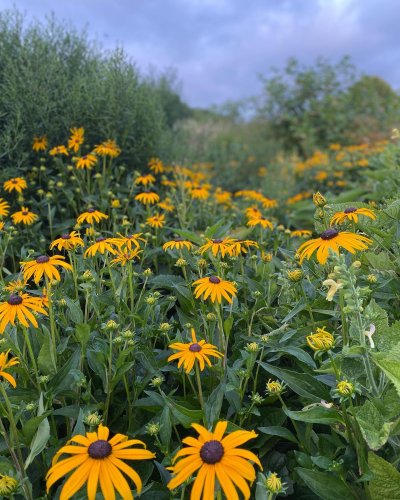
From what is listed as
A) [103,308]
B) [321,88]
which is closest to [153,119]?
[103,308]

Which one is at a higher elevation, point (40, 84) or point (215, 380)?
point (40, 84)

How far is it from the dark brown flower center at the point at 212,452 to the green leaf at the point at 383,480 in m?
0.35

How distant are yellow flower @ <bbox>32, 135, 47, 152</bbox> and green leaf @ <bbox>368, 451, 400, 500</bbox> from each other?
10.0ft

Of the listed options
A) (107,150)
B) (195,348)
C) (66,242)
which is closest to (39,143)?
(107,150)

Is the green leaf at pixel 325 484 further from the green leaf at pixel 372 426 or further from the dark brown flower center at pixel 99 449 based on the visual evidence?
the dark brown flower center at pixel 99 449

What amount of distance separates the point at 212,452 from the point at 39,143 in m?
3.11

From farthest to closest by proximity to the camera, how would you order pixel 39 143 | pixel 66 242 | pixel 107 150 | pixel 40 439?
pixel 39 143
pixel 107 150
pixel 66 242
pixel 40 439

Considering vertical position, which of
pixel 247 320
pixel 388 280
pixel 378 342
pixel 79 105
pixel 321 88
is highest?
pixel 321 88

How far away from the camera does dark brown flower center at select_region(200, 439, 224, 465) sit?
960mm

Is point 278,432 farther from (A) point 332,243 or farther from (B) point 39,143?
(B) point 39,143

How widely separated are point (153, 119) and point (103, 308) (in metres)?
2.91

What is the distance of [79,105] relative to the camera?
3854 mm

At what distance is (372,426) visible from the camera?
44.2 inches

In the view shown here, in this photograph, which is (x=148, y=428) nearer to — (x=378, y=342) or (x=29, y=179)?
(x=378, y=342)
